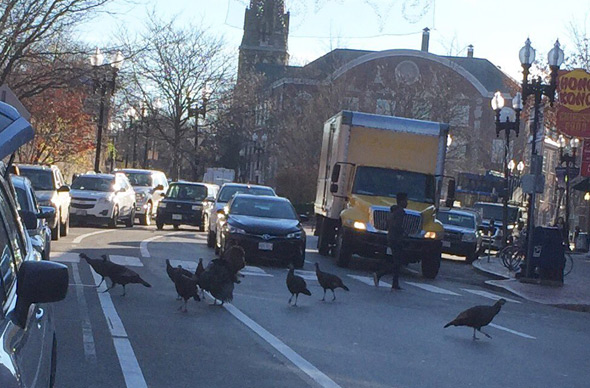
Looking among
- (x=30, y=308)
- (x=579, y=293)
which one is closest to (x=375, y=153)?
(x=579, y=293)

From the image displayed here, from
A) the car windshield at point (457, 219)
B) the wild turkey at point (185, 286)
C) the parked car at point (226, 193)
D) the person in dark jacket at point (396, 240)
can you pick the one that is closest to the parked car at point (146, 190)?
the parked car at point (226, 193)

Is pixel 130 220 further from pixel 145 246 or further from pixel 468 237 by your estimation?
pixel 468 237

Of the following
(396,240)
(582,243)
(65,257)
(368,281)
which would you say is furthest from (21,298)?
(582,243)

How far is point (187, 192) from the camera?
3634cm

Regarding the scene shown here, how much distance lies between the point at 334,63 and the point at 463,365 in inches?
2151

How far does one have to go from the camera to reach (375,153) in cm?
2527

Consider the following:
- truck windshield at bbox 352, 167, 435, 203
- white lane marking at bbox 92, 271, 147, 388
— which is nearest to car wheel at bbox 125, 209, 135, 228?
truck windshield at bbox 352, 167, 435, 203

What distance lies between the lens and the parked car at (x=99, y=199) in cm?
3259

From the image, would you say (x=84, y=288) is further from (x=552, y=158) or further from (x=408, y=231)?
(x=552, y=158)

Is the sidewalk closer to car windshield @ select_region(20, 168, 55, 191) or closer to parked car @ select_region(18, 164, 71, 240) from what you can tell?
parked car @ select_region(18, 164, 71, 240)

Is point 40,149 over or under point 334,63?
under

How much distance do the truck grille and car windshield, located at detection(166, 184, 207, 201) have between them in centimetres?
1360

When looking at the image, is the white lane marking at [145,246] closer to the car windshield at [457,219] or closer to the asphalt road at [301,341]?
the asphalt road at [301,341]

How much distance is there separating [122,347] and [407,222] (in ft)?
46.5
